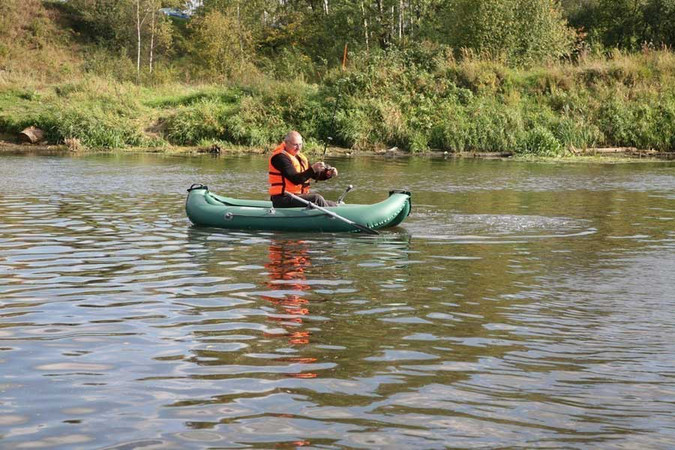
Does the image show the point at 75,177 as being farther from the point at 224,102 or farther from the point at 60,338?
the point at 60,338

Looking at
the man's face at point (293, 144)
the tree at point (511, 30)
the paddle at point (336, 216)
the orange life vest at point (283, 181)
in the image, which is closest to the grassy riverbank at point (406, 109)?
the tree at point (511, 30)

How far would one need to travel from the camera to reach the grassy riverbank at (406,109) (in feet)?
92.7

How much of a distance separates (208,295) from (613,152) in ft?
71.5

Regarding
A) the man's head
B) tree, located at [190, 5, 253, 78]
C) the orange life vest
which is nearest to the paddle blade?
the orange life vest

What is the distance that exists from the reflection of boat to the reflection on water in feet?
0.80

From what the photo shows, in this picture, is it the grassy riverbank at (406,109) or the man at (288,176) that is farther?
the grassy riverbank at (406,109)

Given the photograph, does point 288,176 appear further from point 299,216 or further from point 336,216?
point 336,216

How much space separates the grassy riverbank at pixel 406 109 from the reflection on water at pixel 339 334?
1537cm

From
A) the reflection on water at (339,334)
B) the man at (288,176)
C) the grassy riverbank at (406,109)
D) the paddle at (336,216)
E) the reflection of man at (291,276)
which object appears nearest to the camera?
the reflection on water at (339,334)

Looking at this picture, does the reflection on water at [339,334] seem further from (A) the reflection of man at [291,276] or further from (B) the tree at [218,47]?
(B) the tree at [218,47]

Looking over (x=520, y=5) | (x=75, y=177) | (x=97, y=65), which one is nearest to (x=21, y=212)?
(x=75, y=177)

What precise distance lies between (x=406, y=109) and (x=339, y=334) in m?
23.9

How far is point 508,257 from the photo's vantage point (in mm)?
9891

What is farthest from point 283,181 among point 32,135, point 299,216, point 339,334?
point 32,135
